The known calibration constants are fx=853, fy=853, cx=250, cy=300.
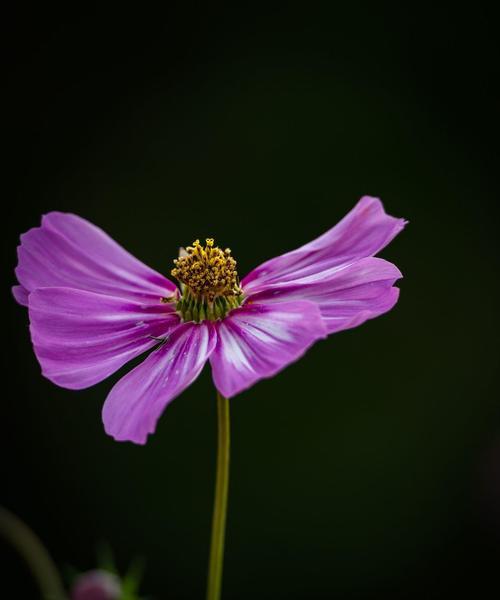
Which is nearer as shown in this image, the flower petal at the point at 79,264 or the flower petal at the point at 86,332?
the flower petal at the point at 86,332

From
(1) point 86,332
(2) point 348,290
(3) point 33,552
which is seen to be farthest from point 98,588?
(2) point 348,290

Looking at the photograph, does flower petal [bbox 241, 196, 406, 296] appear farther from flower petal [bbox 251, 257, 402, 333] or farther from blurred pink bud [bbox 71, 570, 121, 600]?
blurred pink bud [bbox 71, 570, 121, 600]

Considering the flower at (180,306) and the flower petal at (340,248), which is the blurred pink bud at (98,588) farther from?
the flower petal at (340,248)

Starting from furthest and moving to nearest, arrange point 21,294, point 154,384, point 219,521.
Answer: point 21,294, point 154,384, point 219,521

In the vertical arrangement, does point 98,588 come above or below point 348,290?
below

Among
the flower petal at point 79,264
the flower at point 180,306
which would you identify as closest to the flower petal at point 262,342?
the flower at point 180,306

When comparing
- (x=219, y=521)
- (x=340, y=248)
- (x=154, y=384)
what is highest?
(x=340, y=248)

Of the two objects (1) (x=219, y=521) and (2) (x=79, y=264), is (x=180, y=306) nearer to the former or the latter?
(2) (x=79, y=264)

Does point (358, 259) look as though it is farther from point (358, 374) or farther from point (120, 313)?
point (358, 374)
